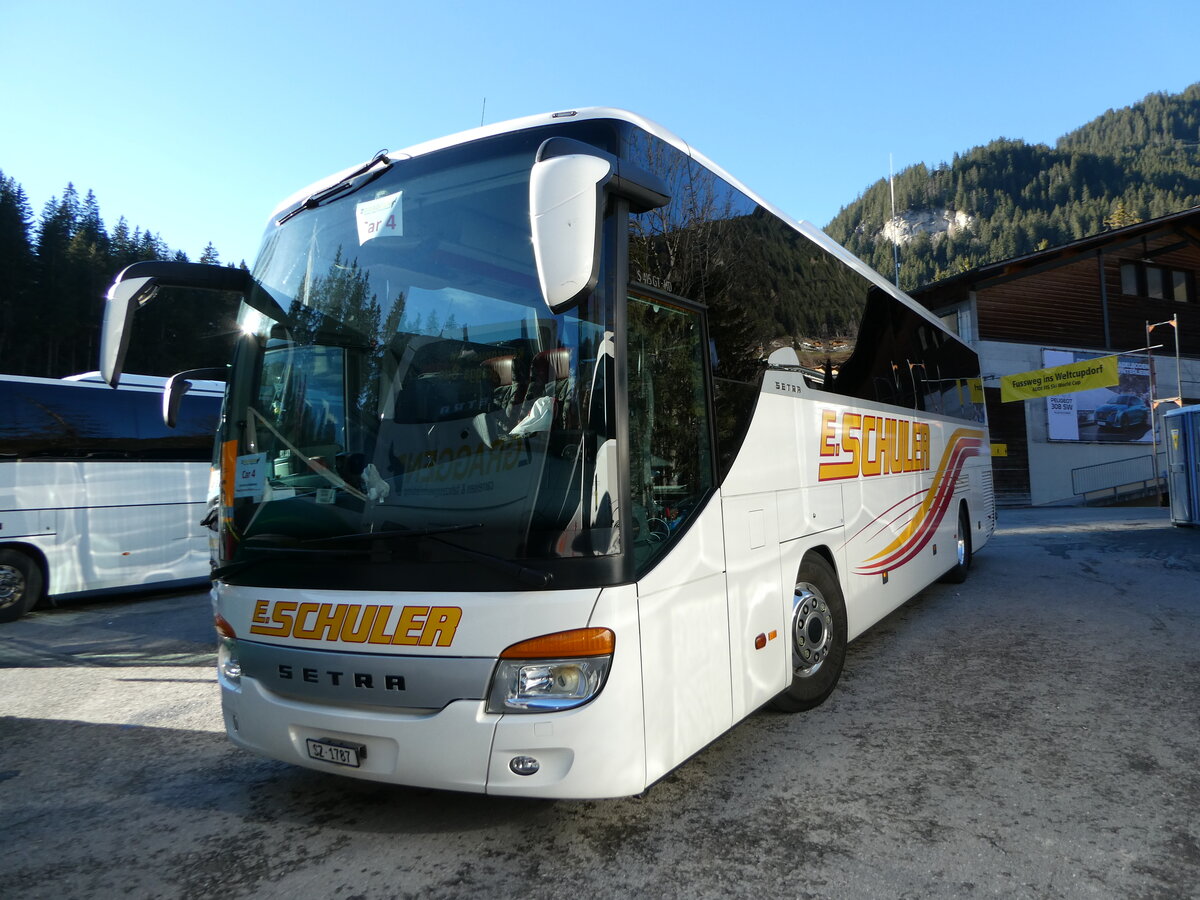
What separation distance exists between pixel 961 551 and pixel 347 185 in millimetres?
8249

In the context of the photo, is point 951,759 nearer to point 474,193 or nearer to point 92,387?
point 474,193

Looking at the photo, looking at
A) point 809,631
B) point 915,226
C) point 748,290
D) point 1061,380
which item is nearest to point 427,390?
point 748,290

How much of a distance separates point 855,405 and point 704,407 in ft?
7.98

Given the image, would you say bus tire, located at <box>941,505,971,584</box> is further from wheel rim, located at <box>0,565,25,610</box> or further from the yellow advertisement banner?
the yellow advertisement banner

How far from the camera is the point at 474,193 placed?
132 inches

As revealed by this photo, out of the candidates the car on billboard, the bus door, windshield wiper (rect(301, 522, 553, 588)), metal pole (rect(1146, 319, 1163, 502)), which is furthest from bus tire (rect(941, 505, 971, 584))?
the car on billboard

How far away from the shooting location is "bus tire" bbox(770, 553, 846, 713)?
15.3ft

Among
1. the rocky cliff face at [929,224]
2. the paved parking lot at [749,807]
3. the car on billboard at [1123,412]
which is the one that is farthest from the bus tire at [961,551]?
the rocky cliff face at [929,224]

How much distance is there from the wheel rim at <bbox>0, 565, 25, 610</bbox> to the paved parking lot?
4113mm

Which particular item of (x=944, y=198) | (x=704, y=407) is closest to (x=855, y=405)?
(x=704, y=407)

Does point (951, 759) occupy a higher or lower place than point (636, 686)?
lower

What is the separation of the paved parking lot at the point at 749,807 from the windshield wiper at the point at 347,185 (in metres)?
2.85

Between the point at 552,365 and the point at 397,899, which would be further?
the point at 552,365

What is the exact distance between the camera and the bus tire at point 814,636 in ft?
15.3
